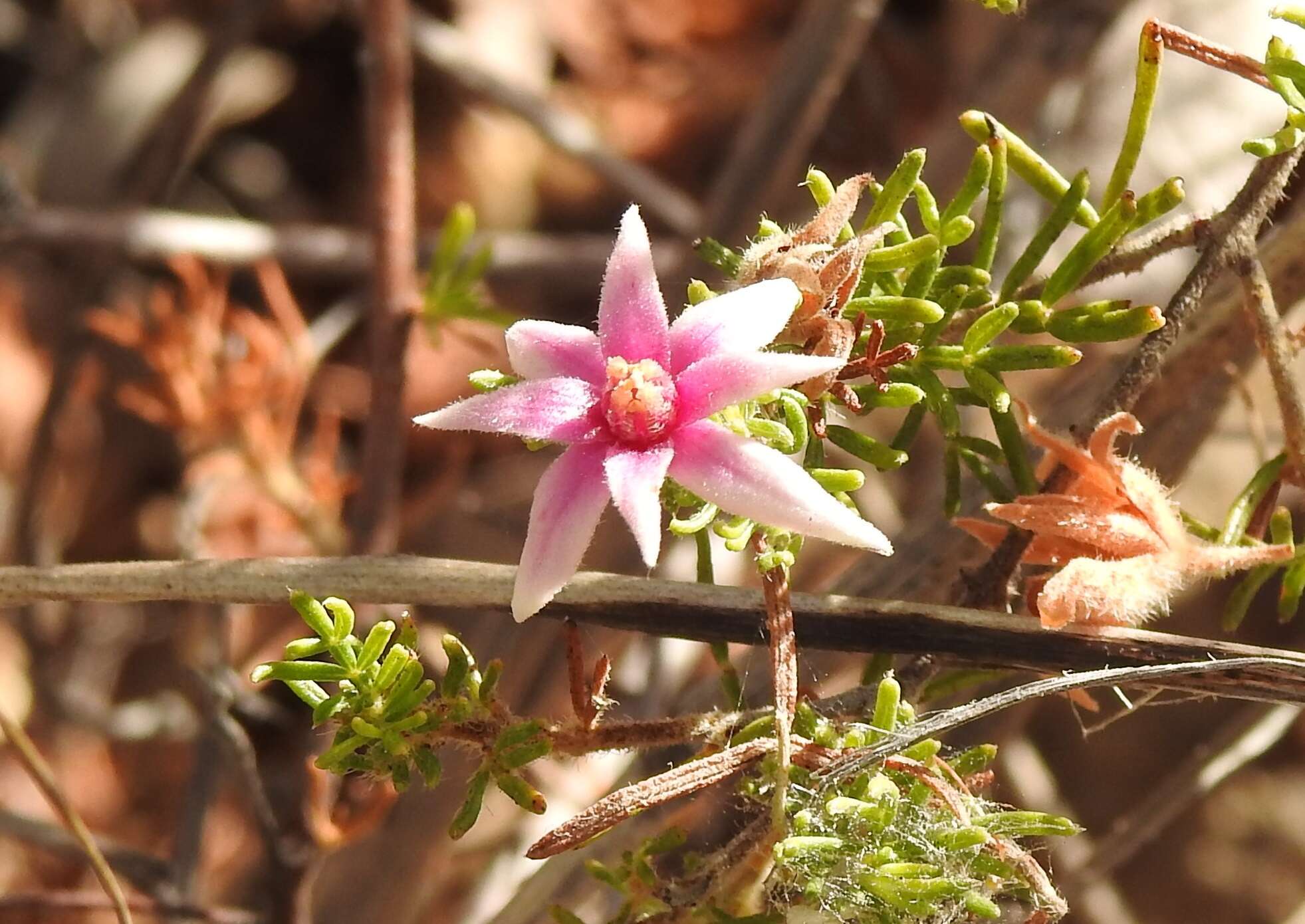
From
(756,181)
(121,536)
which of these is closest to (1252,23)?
(756,181)

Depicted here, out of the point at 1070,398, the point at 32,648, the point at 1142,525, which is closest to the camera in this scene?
the point at 1142,525

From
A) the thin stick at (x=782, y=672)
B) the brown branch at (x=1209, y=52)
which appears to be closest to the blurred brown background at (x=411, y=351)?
the thin stick at (x=782, y=672)

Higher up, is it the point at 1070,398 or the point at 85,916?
the point at 1070,398

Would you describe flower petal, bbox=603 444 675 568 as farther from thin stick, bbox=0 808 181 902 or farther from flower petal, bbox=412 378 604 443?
thin stick, bbox=0 808 181 902

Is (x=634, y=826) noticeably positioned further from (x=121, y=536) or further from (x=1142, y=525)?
(x=121, y=536)

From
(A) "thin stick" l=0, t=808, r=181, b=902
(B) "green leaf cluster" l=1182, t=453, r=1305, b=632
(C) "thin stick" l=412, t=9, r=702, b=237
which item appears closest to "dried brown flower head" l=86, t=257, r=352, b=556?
(A) "thin stick" l=0, t=808, r=181, b=902

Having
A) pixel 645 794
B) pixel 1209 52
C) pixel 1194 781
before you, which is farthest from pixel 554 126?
pixel 645 794
